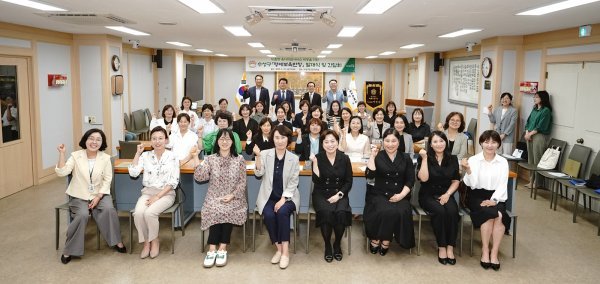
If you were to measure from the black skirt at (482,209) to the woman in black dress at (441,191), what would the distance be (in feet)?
0.54

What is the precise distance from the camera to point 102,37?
8.08 metres

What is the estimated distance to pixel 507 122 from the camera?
7910 millimetres

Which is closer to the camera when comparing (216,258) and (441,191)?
(216,258)

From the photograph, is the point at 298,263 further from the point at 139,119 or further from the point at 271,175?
the point at 139,119

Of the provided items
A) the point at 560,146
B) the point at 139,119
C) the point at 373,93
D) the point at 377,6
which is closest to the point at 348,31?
the point at 377,6

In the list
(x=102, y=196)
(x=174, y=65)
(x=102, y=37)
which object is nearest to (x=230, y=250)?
(x=102, y=196)

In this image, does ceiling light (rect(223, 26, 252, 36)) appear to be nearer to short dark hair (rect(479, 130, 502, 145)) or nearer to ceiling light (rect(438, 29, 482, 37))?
ceiling light (rect(438, 29, 482, 37))

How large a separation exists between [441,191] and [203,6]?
3259 mm

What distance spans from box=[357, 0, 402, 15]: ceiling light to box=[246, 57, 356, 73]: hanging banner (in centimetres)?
1093

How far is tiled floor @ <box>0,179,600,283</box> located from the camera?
4043mm

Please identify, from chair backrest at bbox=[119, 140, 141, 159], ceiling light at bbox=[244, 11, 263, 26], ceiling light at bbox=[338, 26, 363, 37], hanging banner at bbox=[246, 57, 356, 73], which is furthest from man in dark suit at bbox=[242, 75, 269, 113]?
hanging banner at bbox=[246, 57, 356, 73]

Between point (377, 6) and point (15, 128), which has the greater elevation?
point (377, 6)

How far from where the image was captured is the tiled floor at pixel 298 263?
4043mm

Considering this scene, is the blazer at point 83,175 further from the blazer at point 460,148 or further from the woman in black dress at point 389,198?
the blazer at point 460,148
